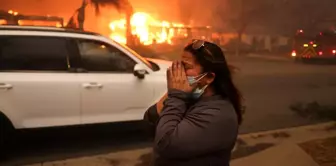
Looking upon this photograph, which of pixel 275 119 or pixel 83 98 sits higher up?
pixel 83 98

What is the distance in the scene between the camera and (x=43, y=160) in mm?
4582

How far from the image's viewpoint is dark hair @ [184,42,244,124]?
166cm

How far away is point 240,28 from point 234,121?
25578 mm

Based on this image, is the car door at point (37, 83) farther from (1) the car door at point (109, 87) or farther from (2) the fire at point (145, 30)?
(2) the fire at point (145, 30)

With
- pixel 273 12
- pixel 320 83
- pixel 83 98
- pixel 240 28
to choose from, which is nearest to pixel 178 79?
pixel 83 98

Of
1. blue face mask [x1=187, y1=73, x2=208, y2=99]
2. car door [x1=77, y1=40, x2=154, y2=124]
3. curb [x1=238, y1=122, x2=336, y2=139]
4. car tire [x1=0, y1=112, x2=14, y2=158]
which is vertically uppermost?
blue face mask [x1=187, y1=73, x2=208, y2=99]

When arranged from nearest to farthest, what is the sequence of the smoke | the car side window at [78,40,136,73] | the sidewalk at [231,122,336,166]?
the sidewalk at [231,122,336,166]
the car side window at [78,40,136,73]
the smoke

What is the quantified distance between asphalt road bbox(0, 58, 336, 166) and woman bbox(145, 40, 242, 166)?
10.9ft

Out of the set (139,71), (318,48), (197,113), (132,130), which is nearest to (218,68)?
(197,113)

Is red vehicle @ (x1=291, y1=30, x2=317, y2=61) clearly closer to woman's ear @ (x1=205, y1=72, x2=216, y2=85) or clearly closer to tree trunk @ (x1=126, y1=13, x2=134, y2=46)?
tree trunk @ (x1=126, y1=13, x2=134, y2=46)

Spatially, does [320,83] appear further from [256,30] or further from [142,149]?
[256,30]

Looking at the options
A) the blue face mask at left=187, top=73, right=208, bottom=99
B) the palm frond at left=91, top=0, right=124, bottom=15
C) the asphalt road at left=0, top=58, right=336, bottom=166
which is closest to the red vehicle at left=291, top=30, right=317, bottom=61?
the asphalt road at left=0, top=58, right=336, bottom=166

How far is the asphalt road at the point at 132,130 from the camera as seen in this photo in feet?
15.9

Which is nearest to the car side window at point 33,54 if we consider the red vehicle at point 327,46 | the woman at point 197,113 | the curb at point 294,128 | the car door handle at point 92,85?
the car door handle at point 92,85
